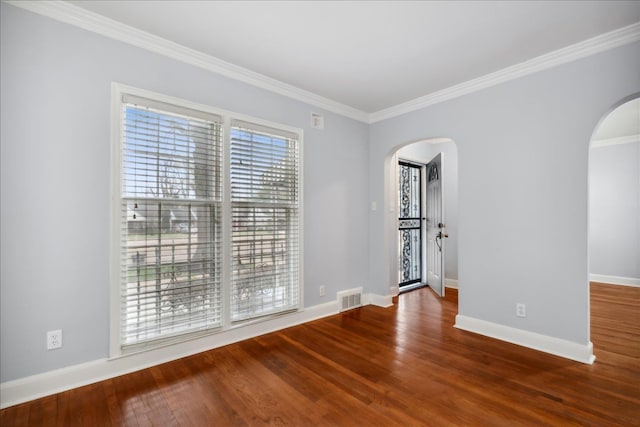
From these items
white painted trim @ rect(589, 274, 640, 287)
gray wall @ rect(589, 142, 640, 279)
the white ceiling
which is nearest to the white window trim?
the white ceiling

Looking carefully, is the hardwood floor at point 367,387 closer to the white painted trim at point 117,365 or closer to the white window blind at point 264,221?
the white painted trim at point 117,365

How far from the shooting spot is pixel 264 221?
321 centimetres

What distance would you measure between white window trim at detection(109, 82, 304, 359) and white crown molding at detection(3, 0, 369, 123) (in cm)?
37

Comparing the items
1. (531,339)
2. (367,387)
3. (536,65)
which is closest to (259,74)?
(536,65)

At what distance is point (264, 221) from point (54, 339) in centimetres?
186

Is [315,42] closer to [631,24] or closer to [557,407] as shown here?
[631,24]

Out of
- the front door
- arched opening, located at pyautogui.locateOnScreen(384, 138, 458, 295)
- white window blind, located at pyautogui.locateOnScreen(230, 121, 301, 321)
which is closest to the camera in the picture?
white window blind, located at pyautogui.locateOnScreen(230, 121, 301, 321)

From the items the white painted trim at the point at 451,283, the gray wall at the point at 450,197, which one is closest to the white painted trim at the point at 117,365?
the white painted trim at the point at 451,283

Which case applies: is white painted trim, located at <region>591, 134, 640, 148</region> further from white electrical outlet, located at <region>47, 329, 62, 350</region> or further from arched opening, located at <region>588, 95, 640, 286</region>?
white electrical outlet, located at <region>47, 329, 62, 350</region>

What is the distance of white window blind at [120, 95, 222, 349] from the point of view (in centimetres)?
238

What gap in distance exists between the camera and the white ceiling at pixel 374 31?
83.1 inches

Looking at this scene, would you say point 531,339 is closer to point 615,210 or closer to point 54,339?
point 54,339

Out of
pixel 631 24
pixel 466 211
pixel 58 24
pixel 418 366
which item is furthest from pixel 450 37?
pixel 58 24

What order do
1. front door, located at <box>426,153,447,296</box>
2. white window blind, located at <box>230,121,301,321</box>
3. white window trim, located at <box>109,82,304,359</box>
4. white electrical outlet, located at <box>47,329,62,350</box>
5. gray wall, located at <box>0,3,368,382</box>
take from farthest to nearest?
front door, located at <box>426,153,447,296</box>, white window blind, located at <box>230,121,301,321</box>, white window trim, located at <box>109,82,304,359</box>, white electrical outlet, located at <box>47,329,62,350</box>, gray wall, located at <box>0,3,368,382</box>
